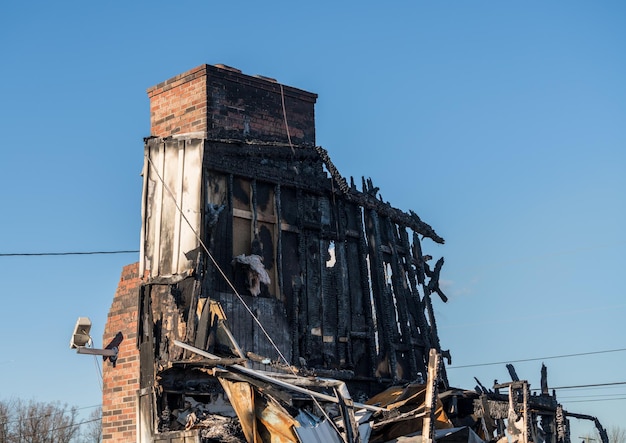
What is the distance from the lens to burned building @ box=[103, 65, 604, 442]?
12.1 metres

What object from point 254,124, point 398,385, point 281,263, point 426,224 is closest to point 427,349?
point 398,385

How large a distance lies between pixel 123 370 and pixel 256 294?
249 cm

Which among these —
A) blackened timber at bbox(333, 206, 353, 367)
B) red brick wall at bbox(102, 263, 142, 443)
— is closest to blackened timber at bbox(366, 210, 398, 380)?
blackened timber at bbox(333, 206, 353, 367)

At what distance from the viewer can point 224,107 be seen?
14734 mm

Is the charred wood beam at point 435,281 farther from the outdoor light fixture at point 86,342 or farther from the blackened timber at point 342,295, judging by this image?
the outdoor light fixture at point 86,342

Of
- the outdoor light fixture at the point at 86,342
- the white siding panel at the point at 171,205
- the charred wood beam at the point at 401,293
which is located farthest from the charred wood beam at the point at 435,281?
the outdoor light fixture at the point at 86,342

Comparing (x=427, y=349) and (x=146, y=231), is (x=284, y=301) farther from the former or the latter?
(x=427, y=349)

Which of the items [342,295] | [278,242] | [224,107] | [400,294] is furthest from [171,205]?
[400,294]

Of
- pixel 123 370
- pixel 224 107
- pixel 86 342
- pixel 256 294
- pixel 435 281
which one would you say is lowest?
pixel 123 370

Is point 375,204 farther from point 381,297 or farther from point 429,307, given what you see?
point 429,307

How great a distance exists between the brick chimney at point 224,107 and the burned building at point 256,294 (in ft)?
0.09

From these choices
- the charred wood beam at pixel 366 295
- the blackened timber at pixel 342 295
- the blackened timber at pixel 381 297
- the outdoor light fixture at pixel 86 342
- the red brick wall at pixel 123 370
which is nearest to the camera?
the red brick wall at pixel 123 370

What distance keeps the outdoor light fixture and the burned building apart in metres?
0.15

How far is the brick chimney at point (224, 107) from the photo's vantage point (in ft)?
47.7
